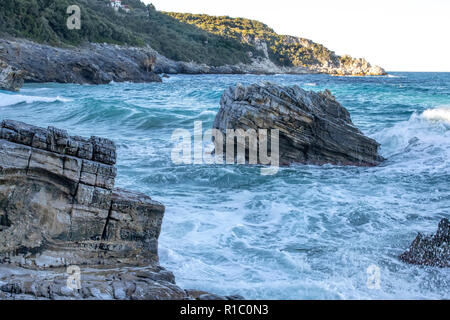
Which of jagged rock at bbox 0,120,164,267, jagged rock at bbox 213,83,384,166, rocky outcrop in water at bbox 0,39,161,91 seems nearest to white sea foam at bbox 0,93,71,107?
rocky outcrop in water at bbox 0,39,161,91

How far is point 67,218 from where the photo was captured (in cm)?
389

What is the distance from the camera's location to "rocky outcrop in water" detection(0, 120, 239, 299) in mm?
3566

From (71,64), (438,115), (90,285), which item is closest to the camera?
(90,285)

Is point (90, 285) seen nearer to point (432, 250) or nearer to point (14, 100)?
point (432, 250)

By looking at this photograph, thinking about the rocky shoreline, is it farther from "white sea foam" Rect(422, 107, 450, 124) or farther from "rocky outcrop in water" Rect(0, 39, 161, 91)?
"white sea foam" Rect(422, 107, 450, 124)

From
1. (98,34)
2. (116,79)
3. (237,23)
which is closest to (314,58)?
(237,23)

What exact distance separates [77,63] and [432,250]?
1606 inches

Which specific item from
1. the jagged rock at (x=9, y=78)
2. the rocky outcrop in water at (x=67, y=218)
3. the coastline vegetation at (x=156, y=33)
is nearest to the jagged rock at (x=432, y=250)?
the rocky outcrop in water at (x=67, y=218)

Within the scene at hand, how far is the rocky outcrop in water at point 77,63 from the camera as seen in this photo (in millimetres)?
35416

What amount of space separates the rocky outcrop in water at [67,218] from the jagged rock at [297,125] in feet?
21.7

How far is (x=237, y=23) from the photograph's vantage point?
170m

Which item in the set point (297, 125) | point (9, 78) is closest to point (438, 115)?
point (297, 125)
